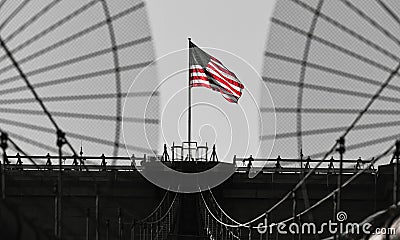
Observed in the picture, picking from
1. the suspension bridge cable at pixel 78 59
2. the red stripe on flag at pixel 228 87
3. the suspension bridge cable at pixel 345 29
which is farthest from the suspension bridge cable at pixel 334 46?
the red stripe on flag at pixel 228 87

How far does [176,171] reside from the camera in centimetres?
3556

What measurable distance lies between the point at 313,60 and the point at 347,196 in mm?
7077

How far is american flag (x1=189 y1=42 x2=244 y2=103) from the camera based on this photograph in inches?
1464

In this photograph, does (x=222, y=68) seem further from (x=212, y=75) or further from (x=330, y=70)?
(x=330, y=70)

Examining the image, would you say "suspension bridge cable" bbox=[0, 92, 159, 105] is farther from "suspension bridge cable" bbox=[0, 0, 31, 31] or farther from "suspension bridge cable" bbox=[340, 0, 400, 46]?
"suspension bridge cable" bbox=[340, 0, 400, 46]

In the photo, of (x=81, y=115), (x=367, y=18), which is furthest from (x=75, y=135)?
(x=367, y=18)

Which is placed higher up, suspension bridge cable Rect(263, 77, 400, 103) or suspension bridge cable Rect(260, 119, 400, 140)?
suspension bridge cable Rect(263, 77, 400, 103)

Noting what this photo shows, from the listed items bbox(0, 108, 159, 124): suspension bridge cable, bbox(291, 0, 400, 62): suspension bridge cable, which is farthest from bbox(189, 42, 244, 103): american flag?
bbox(291, 0, 400, 62): suspension bridge cable

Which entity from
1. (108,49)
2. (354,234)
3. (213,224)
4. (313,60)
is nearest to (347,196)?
(213,224)

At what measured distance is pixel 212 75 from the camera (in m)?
38.6

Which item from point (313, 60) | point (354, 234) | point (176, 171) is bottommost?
point (354, 234)

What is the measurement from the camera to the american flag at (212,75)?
37.2m

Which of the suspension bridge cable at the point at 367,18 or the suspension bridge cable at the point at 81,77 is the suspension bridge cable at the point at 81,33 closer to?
the suspension bridge cable at the point at 81,77

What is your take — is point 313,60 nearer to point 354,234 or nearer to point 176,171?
point 176,171
